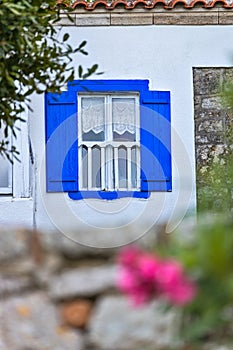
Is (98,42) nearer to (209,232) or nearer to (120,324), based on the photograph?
(120,324)

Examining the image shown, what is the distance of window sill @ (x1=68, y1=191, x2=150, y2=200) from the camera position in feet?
25.1

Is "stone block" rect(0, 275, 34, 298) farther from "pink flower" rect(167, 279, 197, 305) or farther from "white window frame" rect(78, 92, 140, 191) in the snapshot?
"white window frame" rect(78, 92, 140, 191)

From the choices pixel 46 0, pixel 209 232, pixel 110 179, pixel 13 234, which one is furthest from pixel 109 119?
pixel 209 232

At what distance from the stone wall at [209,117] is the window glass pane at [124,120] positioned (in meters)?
0.63

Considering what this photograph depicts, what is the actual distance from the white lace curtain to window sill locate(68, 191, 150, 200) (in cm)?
60

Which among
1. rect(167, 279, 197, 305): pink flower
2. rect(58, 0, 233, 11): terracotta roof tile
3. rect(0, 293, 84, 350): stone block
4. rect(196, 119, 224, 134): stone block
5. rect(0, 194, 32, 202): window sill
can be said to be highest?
rect(58, 0, 233, 11): terracotta roof tile

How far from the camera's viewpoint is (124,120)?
7801 mm

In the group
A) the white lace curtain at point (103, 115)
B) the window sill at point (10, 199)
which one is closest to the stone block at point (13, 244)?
the window sill at point (10, 199)

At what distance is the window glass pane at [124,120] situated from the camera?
7.79 metres

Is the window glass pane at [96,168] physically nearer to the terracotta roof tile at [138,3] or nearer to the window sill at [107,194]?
the window sill at [107,194]

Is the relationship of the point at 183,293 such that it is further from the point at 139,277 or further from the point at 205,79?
the point at 205,79

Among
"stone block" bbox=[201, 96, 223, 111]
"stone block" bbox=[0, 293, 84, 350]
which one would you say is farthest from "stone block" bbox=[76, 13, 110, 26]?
"stone block" bbox=[0, 293, 84, 350]

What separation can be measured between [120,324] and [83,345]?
0.24 metres

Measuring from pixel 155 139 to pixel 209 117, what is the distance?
60 centimetres
